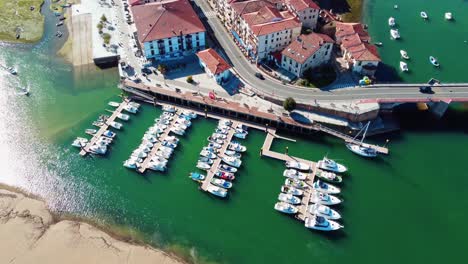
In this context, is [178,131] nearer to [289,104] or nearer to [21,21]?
[289,104]

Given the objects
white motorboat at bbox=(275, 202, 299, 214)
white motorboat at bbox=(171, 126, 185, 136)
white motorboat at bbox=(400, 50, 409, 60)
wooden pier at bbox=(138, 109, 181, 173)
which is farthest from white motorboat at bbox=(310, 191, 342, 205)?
white motorboat at bbox=(400, 50, 409, 60)

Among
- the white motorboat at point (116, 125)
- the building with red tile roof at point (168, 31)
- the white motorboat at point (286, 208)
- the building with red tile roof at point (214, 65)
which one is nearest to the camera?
the white motorboat at point (286, 208)

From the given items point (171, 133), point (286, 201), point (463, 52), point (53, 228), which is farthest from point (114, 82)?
point (463, 52)

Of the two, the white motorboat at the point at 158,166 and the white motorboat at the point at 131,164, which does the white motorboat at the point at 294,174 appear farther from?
the white motorboat at the point at 131,164

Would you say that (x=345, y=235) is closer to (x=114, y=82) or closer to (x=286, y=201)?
(x=286, y=201)

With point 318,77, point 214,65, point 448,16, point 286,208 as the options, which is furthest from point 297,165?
point 448,16

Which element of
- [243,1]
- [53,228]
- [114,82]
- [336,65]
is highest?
[243,1]

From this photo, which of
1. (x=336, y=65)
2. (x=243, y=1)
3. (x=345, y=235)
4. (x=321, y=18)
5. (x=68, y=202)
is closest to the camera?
(x=345, y=235)

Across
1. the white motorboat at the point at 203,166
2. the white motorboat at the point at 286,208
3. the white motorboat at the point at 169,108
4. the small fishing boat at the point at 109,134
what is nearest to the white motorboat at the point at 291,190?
the white motorboat at the point at 286,208
